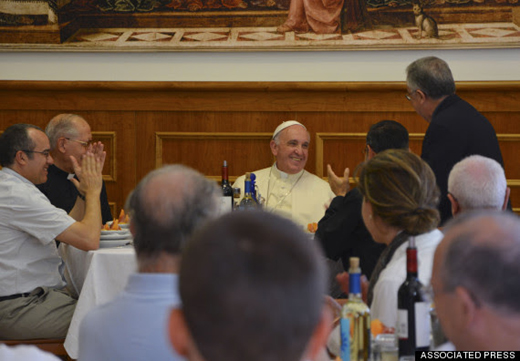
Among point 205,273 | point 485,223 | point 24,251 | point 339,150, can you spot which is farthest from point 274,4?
point 205,273

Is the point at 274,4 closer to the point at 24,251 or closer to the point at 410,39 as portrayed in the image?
the point at 410,39

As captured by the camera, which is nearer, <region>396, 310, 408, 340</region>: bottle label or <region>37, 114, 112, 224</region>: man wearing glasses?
<region>396, 310, 408, 340</region>: bottle label

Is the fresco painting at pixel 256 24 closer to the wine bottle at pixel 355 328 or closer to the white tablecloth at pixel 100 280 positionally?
the white tablecloth at pixel 100 280

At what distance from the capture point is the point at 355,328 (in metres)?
1.82

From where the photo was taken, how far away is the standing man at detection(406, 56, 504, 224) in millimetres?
4047

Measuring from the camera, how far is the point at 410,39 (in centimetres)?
580

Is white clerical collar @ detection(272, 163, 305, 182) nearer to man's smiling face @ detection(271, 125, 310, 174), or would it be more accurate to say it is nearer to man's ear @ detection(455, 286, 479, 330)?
man's smiling face @ detection(271, 125, 310, 174)

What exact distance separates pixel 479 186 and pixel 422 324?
120cm

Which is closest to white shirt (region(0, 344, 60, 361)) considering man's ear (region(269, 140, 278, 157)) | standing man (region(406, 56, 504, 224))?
standing man (region(406, 56, 504, 224))

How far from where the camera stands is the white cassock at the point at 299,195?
5258mm

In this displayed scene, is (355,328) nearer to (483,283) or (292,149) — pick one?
(483,283)

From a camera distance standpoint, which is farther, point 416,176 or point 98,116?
point 98,116

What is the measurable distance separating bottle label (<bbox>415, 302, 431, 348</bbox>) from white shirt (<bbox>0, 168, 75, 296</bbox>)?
2.36 m

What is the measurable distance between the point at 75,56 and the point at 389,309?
4.64 m
